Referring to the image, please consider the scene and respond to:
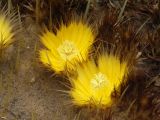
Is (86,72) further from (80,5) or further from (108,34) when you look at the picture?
(80,5)

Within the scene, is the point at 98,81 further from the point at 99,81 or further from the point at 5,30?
the point at 5,30


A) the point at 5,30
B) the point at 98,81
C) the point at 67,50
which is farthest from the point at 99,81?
the point at 5,30

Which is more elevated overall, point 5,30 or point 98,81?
point 5,30

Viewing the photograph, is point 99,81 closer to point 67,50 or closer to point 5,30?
point 67,50

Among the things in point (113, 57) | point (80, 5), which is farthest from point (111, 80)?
point (80, 5)

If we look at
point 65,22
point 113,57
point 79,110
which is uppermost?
point 65,22

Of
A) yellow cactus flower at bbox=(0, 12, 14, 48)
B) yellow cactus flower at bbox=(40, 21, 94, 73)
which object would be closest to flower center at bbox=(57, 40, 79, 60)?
yellow cactus flower at bbox=(40, 21, 94, 73)

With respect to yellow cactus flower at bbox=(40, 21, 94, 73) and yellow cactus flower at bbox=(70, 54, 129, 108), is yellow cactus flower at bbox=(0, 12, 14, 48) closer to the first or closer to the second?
yellow cactus flower at bbox=(40, 21, 94, 73)
